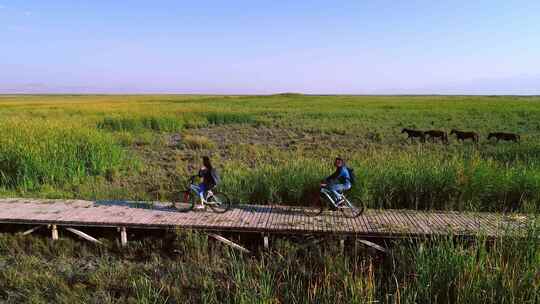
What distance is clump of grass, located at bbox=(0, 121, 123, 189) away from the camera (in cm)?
1041

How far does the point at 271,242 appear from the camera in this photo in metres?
6.54

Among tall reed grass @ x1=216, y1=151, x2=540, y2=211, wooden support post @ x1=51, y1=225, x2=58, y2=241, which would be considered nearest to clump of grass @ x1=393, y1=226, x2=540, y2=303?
tall reed grass @ x1=216, y1=151, x2=540, y2=211

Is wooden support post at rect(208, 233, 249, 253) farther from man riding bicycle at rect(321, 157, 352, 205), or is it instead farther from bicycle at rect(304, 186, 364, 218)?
man riding bicycle at rect(321, 157, 352, 205)

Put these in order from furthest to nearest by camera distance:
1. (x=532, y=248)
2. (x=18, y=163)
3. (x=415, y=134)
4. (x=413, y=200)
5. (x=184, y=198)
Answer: (x=415, y=134)
(x=18, y=163)
(x=413, y=200)
(x=184, y=198)
(x=532, y=248)

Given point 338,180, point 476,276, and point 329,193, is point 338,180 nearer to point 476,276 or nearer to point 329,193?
point 329,193

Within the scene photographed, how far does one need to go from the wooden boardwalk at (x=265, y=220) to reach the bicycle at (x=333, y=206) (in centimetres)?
15

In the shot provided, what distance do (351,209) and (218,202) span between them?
102 inches

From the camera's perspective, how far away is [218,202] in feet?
23.6

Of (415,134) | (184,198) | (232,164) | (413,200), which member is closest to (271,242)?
(184,198)

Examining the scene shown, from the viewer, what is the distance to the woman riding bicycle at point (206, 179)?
6.89 metres

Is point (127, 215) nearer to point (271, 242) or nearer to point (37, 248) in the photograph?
point (37, 248)

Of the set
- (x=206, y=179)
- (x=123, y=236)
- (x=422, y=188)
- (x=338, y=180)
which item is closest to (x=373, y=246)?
(x=338, y=180)

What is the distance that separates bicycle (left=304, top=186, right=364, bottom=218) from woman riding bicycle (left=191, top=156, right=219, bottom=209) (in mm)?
1858

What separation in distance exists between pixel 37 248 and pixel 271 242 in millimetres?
4041
